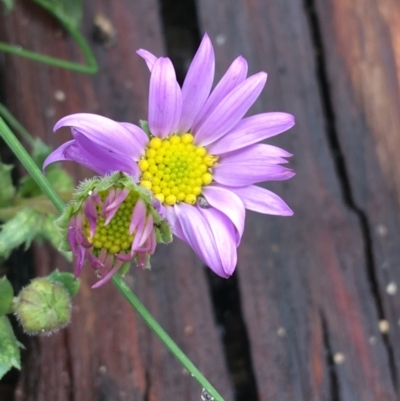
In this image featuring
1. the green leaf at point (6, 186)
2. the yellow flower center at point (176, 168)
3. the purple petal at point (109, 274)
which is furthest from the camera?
the green leaf at point (6, 186)

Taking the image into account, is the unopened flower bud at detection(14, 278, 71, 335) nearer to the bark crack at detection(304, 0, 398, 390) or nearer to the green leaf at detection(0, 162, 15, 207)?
the green leaf at detection(0, 162, 15, 207)

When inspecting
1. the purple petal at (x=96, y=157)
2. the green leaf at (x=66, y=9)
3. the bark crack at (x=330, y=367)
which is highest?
the green leaf at (x=66, y=9)

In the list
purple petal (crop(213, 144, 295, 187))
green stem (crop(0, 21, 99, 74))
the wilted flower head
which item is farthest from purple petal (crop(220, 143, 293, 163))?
green stem (crop(0, 21, 99, 74))

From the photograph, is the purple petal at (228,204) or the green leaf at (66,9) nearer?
the purple petal at (228,204)

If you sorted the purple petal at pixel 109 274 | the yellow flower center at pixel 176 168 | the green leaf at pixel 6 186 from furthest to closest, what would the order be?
the green leaf at pixel 6 186 < the yellow flower center at pixel 176 168 < the purple petal at pixel 109 274

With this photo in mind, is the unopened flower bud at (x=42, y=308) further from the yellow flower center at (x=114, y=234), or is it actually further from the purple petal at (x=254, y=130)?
the purple petal at (x=254, y=130)

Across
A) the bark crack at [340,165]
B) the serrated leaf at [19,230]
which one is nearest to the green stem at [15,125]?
the serrated leaf at [19,230]

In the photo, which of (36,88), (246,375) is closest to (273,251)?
(246,375)

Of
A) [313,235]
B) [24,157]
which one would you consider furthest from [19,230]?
[313,235]
